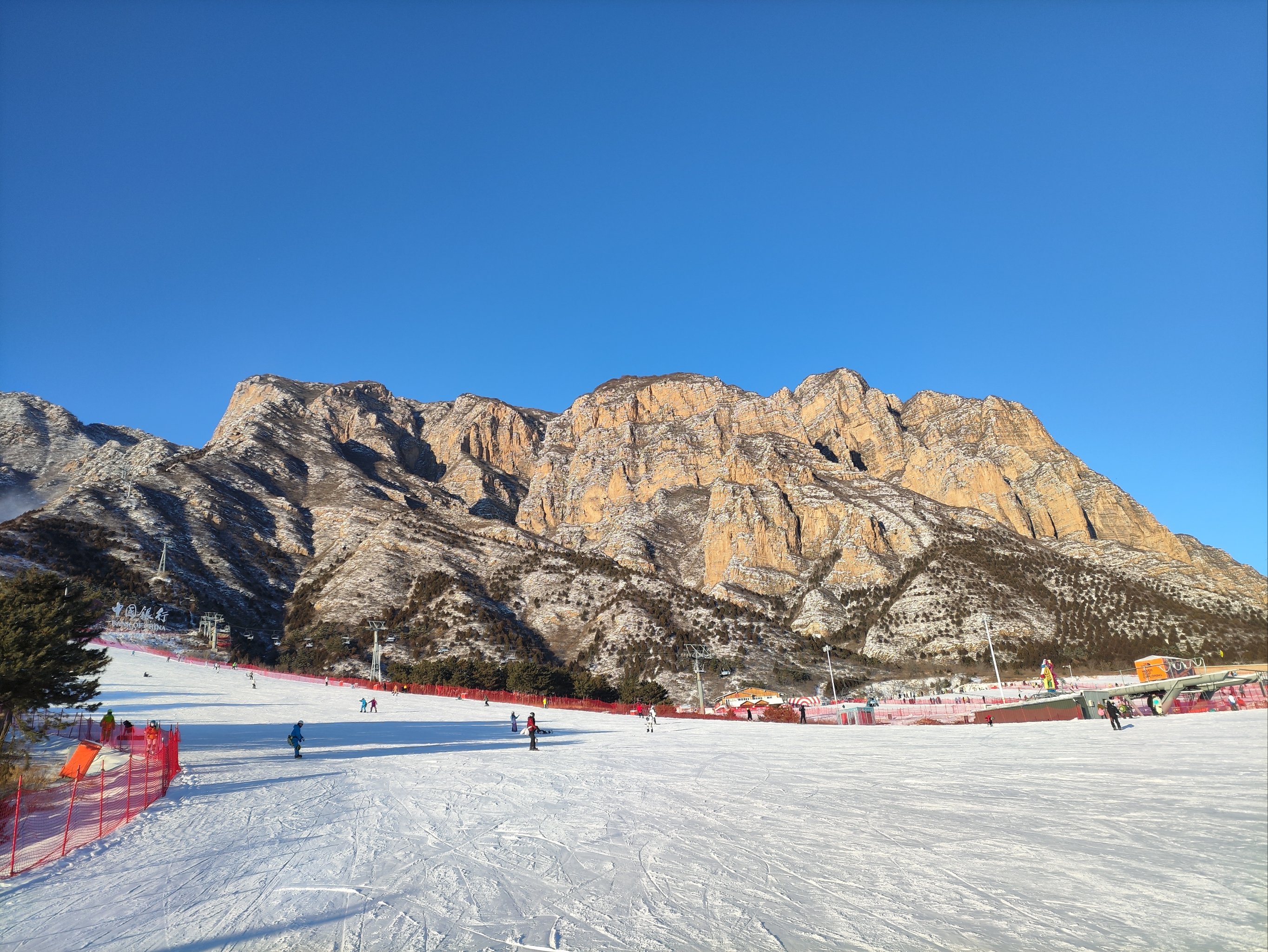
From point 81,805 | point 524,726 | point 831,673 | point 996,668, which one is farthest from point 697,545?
point 81,805

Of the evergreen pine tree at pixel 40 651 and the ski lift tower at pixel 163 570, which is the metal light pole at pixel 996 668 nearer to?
the evergreen pine tree at pixel 40 651

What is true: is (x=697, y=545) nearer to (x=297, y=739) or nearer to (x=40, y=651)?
(x=297, y=739)

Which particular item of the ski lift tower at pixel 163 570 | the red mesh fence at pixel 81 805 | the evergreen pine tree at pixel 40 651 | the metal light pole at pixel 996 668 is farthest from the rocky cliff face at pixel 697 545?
the red mesh fence at pixel 81 805

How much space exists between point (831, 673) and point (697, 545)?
64566 millimetres

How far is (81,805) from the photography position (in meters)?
15.8

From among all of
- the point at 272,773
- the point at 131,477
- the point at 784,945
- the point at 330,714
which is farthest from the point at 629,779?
the point at 131,477

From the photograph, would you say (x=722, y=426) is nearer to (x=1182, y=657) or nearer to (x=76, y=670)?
(x=1182, y=657)

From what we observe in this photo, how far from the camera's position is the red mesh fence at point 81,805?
1222 cm

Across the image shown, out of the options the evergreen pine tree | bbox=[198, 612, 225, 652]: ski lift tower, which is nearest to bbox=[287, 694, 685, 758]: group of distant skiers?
the evergreen pine tree

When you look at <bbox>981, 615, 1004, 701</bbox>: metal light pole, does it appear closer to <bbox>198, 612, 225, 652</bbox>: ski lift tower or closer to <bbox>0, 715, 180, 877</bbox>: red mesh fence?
<bbox>0, 715, 180, 877</bbox>: red mesh fence

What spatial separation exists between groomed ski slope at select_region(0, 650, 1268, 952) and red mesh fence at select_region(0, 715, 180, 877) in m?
0.54

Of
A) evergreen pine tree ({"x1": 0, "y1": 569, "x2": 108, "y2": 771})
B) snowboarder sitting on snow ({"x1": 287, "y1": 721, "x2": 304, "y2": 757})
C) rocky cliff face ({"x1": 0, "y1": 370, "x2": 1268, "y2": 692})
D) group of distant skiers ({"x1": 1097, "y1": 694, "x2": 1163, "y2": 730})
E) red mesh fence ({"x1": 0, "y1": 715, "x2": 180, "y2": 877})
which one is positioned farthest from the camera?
rocky cliff face ({"x1": 0, "y1": 370, "x2": 1268, "y2": 692})

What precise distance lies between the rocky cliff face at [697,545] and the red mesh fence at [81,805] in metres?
68.8

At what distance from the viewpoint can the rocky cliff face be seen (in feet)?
307
